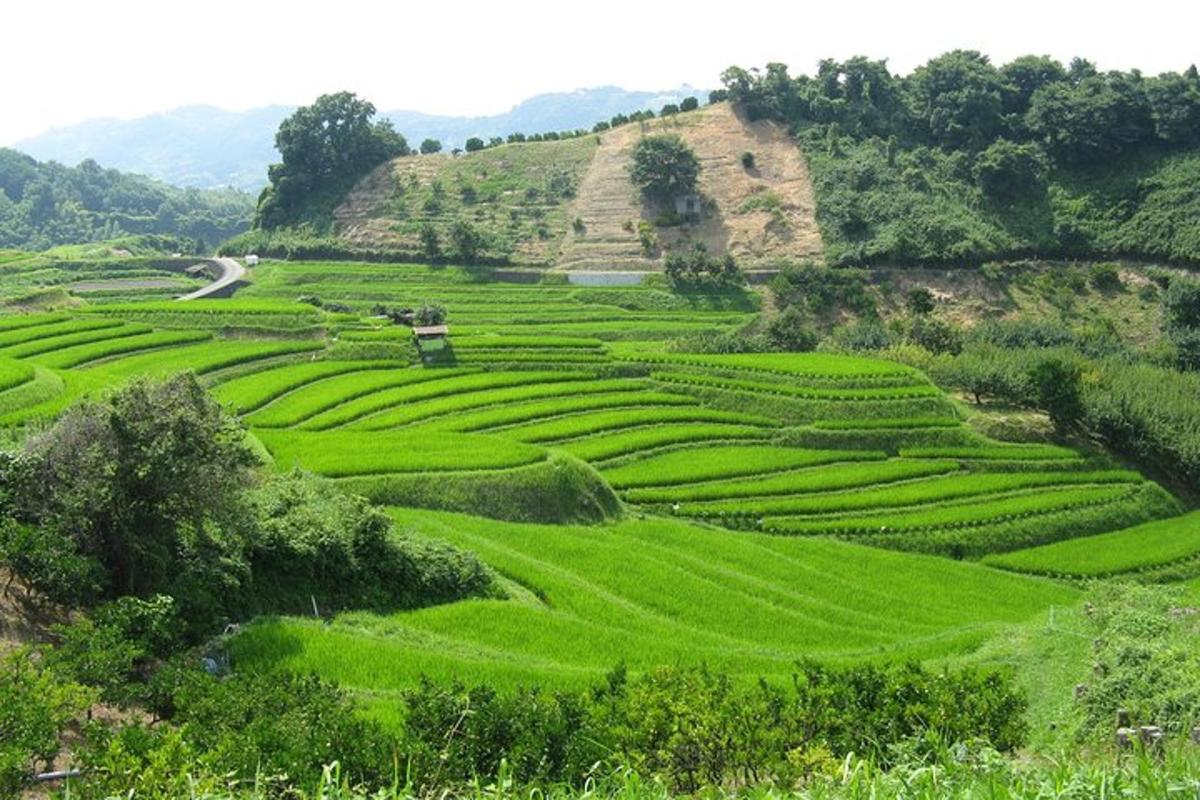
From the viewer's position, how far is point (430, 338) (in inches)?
1874

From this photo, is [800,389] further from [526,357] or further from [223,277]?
[223,277]

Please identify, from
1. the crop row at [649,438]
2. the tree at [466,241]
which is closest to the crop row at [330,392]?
the crop row at [649,438]

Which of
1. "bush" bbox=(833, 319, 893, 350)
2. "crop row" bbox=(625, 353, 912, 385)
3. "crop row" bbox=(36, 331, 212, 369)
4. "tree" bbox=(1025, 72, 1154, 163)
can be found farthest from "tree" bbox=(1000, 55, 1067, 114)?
"crop row" bbox=(36, 331, 212, 369)

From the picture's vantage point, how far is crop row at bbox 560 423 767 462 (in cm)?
3672

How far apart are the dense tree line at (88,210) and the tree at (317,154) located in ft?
150

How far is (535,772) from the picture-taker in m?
10.8

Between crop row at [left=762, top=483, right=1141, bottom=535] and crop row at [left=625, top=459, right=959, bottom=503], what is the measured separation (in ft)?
6.11

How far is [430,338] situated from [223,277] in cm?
3149

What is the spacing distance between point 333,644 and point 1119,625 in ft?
46.7

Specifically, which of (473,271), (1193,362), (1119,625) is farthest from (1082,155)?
(1119,625)

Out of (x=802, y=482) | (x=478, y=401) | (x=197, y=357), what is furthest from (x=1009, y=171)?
(x=197, y=357)

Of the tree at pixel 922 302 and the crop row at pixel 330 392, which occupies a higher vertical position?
the tree at pixel 922 302

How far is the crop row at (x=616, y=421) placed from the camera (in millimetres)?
37688

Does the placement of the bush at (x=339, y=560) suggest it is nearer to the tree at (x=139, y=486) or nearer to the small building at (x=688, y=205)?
the tree at (x=139, y=486)
